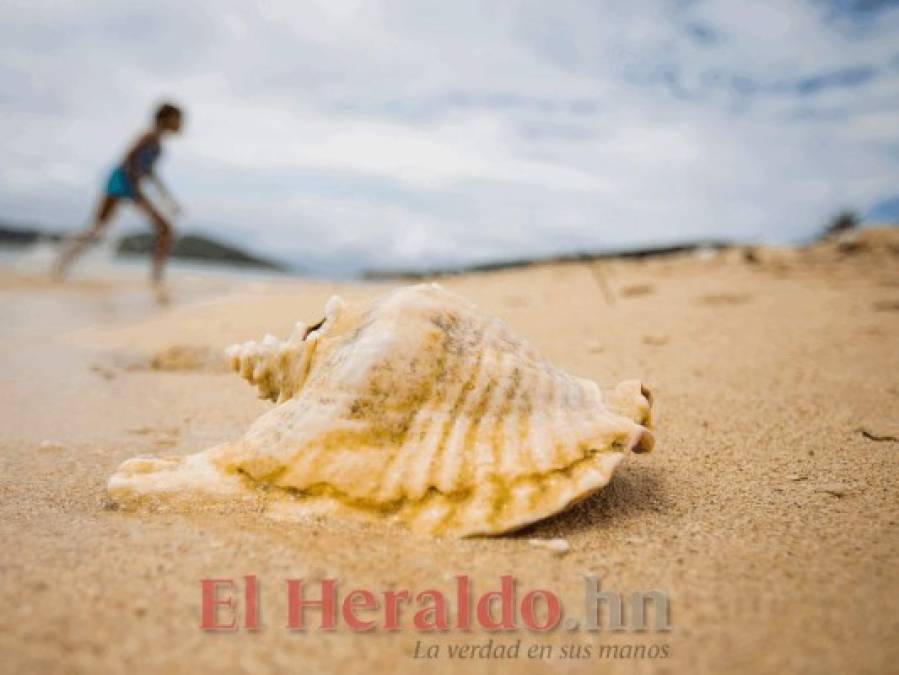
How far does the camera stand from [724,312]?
16.4 feet

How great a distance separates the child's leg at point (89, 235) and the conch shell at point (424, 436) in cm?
863

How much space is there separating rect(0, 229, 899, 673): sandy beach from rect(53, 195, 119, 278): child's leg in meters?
5.85

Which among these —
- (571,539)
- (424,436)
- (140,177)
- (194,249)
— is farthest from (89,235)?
(194,249)

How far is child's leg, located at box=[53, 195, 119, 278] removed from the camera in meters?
8.84

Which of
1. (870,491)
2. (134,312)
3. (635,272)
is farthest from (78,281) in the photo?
(870,491)

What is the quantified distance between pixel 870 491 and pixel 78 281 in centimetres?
1073

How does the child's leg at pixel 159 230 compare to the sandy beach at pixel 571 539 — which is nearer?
the sandy beach at pixel 571 539

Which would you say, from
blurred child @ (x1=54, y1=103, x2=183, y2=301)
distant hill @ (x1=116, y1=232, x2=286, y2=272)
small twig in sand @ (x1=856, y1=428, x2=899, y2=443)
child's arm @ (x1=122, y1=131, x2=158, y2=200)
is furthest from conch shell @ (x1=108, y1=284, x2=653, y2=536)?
distant hill @ (x1=116, y1=232, x2=286, y2=272)

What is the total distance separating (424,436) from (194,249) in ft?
94.9

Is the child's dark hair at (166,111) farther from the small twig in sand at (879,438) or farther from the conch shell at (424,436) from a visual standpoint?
the small twig in sand at (879,438)

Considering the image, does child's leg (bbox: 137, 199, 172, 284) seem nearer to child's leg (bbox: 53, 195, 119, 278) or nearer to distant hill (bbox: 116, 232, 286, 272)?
child's leg (bbox: 53, 195, 119, 278)

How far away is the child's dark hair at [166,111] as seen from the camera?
28.2ft

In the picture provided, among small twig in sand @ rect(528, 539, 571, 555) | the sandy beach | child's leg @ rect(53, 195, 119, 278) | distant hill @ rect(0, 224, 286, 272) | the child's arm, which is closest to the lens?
the sandy beach

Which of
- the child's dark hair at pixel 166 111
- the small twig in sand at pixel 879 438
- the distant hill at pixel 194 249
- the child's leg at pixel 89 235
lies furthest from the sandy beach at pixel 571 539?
the distant hill at pixel 194 249
